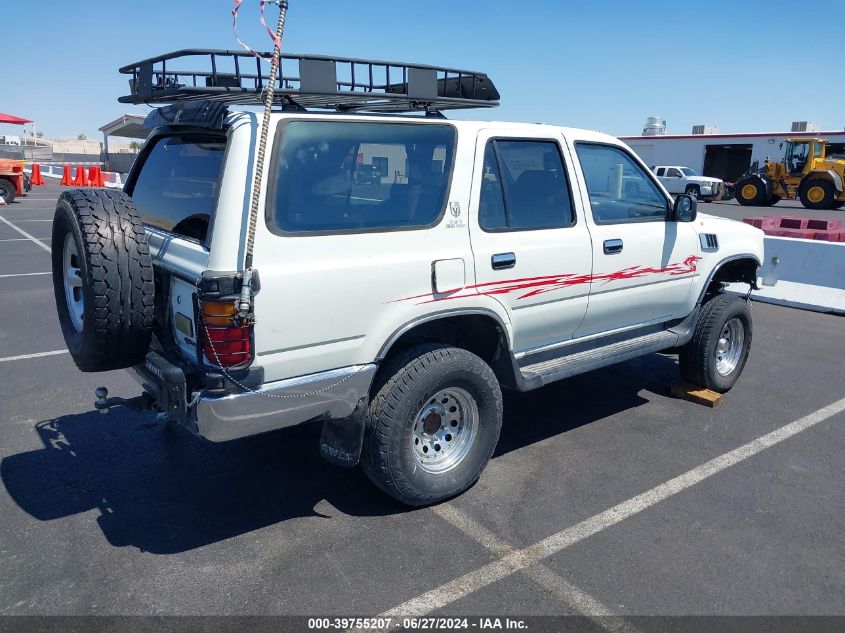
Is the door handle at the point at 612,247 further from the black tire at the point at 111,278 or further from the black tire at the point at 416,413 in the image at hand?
the black tire at the point at 111,278

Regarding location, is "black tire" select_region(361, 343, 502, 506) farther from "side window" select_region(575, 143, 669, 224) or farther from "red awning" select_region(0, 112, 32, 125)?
"red awning" select_region(0, 112, 32, 125)

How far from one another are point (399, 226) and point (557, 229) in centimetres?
115

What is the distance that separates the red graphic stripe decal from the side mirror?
333 mm

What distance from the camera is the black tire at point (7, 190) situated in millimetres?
20750

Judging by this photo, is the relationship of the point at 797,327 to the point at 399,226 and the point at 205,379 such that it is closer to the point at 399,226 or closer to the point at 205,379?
the point at 399,226

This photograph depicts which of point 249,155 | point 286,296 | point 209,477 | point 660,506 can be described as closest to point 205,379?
point 286,296

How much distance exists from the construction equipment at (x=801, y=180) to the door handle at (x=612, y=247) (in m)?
27.8

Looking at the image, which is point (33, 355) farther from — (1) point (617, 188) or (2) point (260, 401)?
(1) point (617, 188)

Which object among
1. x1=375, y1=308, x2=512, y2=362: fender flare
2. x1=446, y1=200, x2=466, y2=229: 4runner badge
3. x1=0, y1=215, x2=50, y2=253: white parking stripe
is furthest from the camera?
x1=0, y1=215, x2=50, y2=253: white parking stripe

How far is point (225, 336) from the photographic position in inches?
115

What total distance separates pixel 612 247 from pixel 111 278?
A: 2.94 metres

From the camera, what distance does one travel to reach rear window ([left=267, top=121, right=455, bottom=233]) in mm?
3172

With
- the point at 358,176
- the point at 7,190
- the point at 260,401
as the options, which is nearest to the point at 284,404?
the point at 260,401

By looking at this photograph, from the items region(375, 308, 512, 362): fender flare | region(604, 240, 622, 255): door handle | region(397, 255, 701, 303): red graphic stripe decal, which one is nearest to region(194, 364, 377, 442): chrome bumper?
region(375, 308, 512, 362): fender flare
